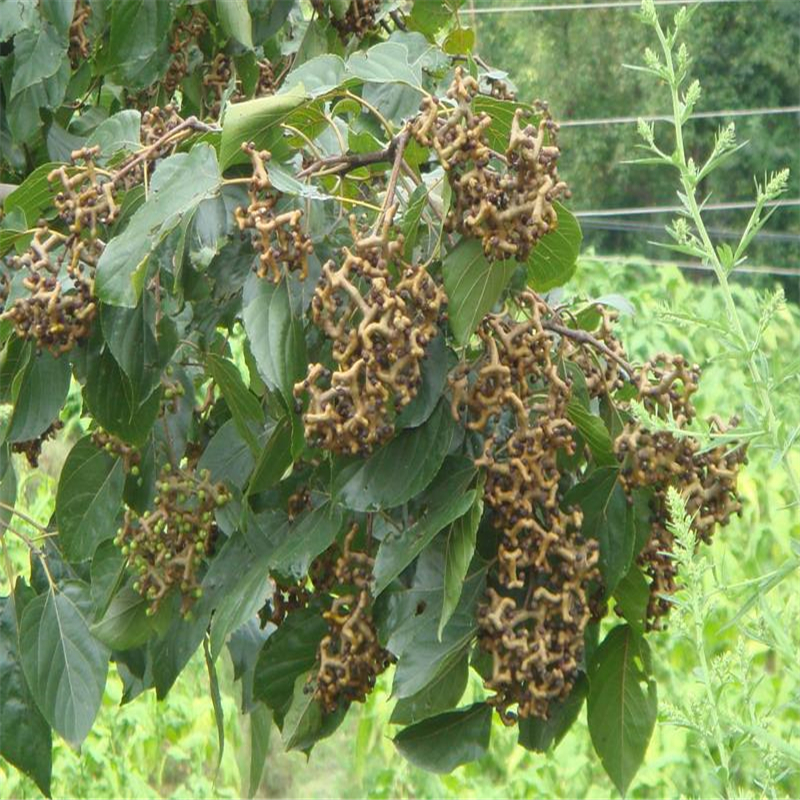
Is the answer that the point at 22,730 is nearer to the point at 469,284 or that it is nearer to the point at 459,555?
the point at 459,555

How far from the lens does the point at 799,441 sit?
36.5 inches

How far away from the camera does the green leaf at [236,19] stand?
5.45 ft

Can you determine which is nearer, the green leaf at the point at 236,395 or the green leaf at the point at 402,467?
the green leaf at the point at 402,467

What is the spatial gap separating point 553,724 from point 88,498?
47 centimetres

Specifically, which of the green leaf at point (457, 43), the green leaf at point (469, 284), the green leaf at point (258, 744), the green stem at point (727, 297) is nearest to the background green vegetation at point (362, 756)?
the green leaf at point (258, 744)

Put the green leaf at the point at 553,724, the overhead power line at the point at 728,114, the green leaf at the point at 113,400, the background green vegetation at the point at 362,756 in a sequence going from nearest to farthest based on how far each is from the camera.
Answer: the green leaf at the point at 113,400
the green leaf at the point at 553,724
the background green vegetation at the point at 362,756
the overhead power line at the point at 728,114

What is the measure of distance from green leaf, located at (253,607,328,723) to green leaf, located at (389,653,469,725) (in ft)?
0.29

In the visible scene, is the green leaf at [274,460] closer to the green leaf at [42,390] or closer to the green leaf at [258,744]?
the green leaf at [42,390]

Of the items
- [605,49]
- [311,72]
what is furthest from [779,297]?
[605,49]

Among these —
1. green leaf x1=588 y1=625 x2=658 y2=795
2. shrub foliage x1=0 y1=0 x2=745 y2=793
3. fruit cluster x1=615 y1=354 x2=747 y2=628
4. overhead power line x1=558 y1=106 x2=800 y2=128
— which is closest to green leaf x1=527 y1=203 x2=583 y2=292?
shrub foliage x1=0 y1=0 x2=745 y2=793

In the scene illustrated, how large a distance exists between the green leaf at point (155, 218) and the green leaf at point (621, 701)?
1.74 ft

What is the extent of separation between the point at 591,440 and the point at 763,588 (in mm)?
442

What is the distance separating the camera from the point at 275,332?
3.82 feet

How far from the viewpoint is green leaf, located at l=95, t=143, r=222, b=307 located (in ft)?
3.75
